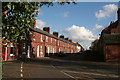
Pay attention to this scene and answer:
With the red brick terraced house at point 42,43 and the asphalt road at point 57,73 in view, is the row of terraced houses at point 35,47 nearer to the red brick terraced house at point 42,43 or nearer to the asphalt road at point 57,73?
the red brick terraced house at point 42,43

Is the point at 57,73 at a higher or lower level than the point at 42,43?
lower

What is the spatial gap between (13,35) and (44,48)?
46.7 meters

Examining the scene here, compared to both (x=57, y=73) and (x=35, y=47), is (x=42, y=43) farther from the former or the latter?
(x=57, y=73)

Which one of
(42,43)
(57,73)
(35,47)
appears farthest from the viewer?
(42,43)

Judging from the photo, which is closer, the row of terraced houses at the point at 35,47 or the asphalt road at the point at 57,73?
the asphalt road at the point at 57,73

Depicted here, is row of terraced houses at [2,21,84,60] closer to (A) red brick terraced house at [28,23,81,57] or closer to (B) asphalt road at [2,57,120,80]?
(A) red brick terraced house at [28,23,81,57]

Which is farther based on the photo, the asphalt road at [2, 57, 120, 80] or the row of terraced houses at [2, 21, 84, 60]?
the row of terraced houses at [2, 21, 84, 60]

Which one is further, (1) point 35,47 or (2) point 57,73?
(1) point 35,47

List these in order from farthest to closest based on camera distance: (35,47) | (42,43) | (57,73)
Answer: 1. (42,43)
2. (35,47)
3. (57,73)

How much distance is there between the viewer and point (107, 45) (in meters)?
37.0

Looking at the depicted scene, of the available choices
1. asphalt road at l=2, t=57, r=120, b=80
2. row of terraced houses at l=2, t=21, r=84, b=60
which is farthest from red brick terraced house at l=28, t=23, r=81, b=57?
asphalt road at l=2, t=57, r=120, b=80

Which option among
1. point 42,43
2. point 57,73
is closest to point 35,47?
point 42,43

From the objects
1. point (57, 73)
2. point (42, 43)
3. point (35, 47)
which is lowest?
point (57, 73)

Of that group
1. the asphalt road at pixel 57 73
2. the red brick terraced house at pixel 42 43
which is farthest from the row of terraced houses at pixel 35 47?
the asphalt road at pixel 57 73
